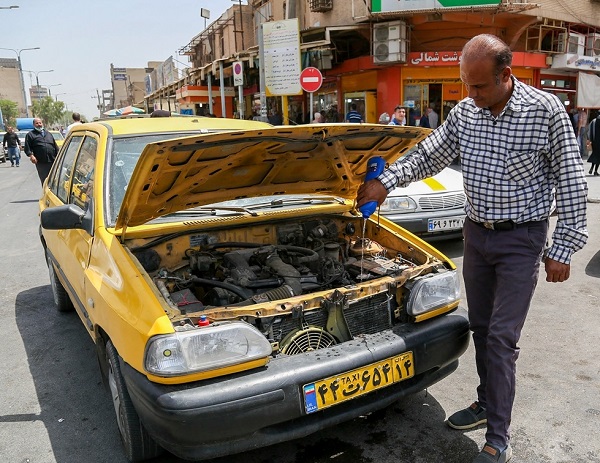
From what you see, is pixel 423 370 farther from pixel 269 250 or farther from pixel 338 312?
pixel 269 250

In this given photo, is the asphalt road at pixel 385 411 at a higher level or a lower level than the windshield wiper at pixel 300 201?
lower

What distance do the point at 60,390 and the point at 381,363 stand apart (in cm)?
217

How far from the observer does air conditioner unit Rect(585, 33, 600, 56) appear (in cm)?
1816

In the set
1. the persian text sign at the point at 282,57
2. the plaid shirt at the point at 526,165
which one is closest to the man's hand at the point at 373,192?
the plaid shirt at the point at 526,165

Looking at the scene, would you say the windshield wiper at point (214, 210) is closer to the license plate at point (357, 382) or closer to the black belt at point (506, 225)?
the license plate at point (357, 382)

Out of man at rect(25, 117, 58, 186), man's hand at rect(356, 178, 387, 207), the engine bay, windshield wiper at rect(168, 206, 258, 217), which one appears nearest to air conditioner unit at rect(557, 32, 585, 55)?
man at rect(25, 117, 58, 186)

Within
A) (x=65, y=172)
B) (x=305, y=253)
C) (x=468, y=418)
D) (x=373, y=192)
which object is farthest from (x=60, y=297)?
(x=468, y=418)

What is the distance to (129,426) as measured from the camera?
97.7 inches

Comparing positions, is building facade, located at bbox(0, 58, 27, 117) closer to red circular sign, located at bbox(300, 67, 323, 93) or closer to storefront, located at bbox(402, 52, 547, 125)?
storefront, located at bbox(402, 52, 547, 125)

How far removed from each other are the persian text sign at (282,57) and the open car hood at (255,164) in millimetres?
10484

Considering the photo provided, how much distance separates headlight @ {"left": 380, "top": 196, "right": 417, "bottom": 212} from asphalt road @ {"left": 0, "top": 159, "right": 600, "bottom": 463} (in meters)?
1.69

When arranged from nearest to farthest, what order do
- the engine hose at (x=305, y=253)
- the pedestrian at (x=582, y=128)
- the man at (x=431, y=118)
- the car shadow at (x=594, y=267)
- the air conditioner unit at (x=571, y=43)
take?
1. the engine hose at (x=305, y=253)
2. the car shadow at (x=594, y=267)
3. the man at (x=431, y=118)
4. the air conditioner unit at (x=571, y=43)
5. the pedestrian at (x=582, y=128)

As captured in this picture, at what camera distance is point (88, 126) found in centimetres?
401

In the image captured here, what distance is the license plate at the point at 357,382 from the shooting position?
226 centimetres
